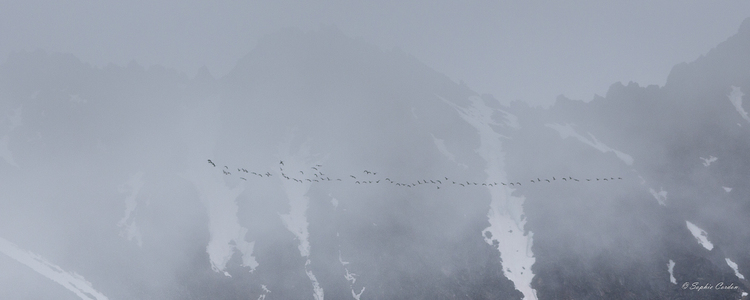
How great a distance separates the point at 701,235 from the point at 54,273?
209 metres

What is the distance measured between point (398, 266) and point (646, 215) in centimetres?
8622

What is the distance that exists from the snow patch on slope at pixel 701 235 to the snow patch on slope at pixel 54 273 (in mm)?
187428

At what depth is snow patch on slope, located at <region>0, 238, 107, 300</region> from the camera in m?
156

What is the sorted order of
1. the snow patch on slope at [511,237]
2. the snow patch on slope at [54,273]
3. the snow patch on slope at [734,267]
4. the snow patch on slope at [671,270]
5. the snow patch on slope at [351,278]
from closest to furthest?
the snow patch on slope at [734,267] < the snow patch on slope at [671,270] < the snow patch on slope at [351,278] < the snow patch on slope at [511,237] < the snow patch on slope at [54,273]

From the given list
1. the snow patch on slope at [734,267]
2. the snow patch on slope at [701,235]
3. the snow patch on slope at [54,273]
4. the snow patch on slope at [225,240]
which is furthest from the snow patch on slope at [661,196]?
the snow patch on slope at [54,273]

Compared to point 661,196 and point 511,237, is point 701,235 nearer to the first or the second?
point 661,196

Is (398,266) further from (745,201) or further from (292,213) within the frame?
(745,201)

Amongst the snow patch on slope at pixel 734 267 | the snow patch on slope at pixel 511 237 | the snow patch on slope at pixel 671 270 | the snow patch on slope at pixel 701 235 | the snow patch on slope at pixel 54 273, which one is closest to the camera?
the snow patch on slope at pixel 734 267

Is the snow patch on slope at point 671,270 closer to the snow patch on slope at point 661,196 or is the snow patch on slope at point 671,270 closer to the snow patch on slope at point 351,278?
the snow patch on slope at point 661,196

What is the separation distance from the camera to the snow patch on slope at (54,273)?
511ft

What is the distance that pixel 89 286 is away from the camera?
159250 mm

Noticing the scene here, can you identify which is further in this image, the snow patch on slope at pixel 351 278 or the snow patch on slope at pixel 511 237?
the snow patch on slope at pixel 511 237

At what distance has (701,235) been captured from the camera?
6152 inches

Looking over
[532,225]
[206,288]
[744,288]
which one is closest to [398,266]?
[532,225]
